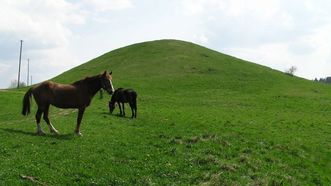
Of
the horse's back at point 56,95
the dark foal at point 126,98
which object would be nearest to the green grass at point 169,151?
the dark foal at point 126,98

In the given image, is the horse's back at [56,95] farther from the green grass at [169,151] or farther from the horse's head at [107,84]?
the green grass at [169,151]

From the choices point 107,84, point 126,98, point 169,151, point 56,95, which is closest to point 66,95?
point 56,95

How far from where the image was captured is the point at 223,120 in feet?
116

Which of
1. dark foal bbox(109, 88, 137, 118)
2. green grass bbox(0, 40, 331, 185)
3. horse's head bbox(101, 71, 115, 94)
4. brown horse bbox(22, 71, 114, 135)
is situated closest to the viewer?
green grass bbox(0, 40, 331, 185)

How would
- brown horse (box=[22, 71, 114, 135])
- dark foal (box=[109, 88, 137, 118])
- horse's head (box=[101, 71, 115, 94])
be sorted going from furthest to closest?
dark foal (box=[109, 88, 137, 118]), horse's head (box=[101, 71, 115, 94]), brown horse (box=[22, 71, 114, 135])

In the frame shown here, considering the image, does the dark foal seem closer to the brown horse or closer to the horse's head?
the brown horse

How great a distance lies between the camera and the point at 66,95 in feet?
73.3

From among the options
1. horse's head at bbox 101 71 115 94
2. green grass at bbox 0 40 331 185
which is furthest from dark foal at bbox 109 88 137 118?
horse's head at bbox 101 71 115 94

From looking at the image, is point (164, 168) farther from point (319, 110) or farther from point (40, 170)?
point (319, 110)

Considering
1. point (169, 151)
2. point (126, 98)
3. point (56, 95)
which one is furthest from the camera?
point (126, 98)

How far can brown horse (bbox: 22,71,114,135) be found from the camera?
22188 mm

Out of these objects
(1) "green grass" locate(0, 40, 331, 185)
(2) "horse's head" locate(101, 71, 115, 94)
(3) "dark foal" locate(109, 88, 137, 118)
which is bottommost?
(1) "green grass" locate(0, 40, 331, 185)

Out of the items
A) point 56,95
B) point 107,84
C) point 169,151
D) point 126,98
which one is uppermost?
point 107,84

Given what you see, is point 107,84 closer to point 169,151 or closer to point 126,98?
point 169,151
